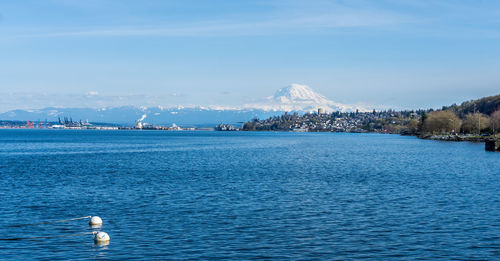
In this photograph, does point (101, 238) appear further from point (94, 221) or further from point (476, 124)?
point (476, 124)

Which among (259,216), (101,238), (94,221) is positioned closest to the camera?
(101,238)

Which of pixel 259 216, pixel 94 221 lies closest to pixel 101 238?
pixel 94 221

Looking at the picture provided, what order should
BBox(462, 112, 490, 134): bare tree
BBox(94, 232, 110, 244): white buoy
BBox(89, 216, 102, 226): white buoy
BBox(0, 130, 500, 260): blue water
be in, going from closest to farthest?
BBox(0, 130, 500, 260): blue water → BBox(94, 232, 110, 244): white buoy → BBox(89, 216, 102, 226): white buoy → BBox(462, 112, 490, 134): bare tree

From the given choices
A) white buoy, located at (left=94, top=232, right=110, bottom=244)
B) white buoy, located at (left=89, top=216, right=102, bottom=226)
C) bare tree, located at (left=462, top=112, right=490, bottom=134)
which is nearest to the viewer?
white buoy, located at (left=94, top=232, right=110, bottom=244)

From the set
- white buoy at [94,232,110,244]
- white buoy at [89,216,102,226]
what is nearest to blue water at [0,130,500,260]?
white buoy at [94,232,110,244]

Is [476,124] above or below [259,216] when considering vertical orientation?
above

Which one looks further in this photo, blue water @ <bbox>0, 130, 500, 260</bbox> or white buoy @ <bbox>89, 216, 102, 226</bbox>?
white buoy @ <bbox>89, 216, 102, 226</bbox>

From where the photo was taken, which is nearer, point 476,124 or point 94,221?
point 94,221

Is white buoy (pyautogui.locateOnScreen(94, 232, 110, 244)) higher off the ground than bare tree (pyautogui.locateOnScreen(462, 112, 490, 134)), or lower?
lower

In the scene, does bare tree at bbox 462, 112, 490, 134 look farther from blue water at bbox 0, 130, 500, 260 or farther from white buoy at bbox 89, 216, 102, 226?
white buoy at bbox 89, 216, 102, 226

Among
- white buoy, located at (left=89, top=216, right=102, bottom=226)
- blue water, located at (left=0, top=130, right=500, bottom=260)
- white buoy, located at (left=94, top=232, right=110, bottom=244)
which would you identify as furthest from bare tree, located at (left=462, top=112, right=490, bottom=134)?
white buoy, located at (left=94, top=232, right=110, bottom=244)

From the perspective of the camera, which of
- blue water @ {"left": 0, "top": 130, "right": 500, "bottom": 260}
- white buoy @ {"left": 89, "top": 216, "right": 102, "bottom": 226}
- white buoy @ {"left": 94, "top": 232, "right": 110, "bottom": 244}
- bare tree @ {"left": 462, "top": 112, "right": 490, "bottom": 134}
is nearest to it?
blue water @ {"left": 0, "top": 130, "right": 500, "bottom": 260}

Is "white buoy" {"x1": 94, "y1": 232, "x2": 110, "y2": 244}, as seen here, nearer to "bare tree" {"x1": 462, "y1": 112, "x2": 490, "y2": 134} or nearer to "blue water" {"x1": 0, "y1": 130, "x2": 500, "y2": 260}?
"blue water" {"x1": 0, "y1": 130, "x2": 500, "y2": 260}

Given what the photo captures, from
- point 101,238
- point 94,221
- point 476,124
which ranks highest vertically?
point 476,124
